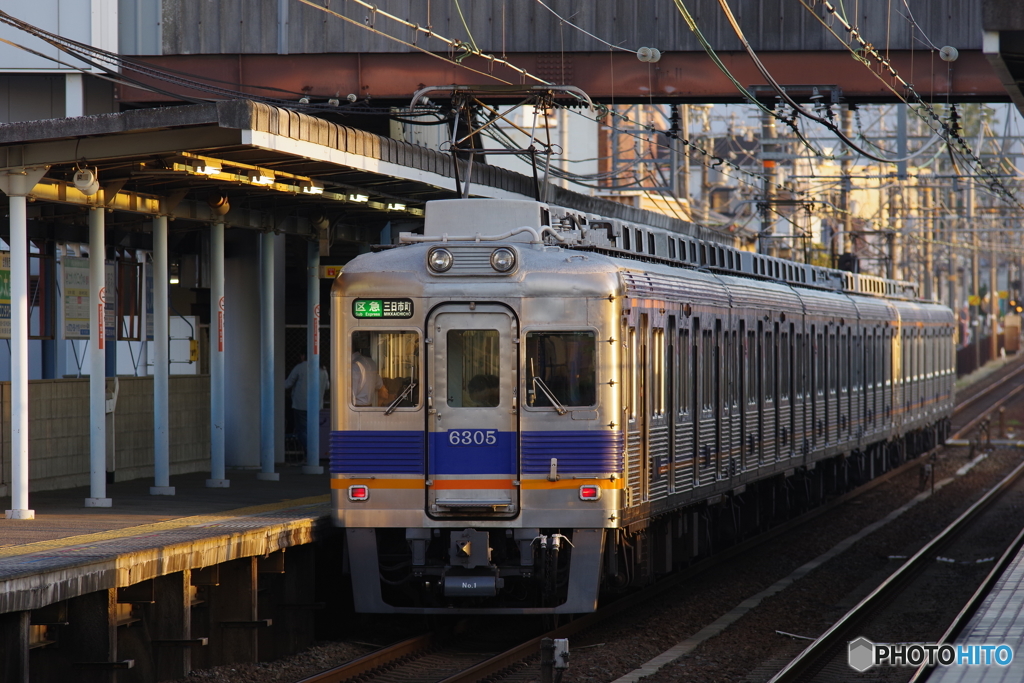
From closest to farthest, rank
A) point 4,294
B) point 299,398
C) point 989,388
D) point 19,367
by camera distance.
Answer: point 19,367, point 4,294, point 299,398, point 989,388

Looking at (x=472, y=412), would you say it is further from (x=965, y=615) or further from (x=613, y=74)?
(x=613, y=74)

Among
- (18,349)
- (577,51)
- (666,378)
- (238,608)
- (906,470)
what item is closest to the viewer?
(238,608)

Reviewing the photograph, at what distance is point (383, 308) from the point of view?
10695 mm

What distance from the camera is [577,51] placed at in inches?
719

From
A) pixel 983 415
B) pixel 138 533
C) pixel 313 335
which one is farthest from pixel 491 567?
pixel 983 415

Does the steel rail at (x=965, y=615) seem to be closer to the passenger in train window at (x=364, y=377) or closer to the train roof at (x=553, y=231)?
the train roof at (x=553, y=231)

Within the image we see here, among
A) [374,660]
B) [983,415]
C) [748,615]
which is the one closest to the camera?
[374,660]

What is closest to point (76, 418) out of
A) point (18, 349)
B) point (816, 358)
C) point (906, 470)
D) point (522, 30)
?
point (18, 349)

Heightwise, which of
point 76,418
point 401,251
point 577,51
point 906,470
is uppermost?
point 577,51

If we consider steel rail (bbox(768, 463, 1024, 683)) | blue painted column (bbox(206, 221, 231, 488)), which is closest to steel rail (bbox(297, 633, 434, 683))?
steel rail (bbox(768, 463, 1024, 683))

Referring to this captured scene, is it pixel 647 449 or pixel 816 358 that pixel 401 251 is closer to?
pixel 647 449

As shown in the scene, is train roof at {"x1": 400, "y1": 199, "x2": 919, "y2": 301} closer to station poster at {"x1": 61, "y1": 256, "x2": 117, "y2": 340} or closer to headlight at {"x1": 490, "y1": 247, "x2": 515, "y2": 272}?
headlight at {"x1": 490, "y1": 247, "x2": 515, "y2": 272}

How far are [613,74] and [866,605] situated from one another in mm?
7927

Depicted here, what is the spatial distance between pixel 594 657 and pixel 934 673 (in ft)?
8.78
